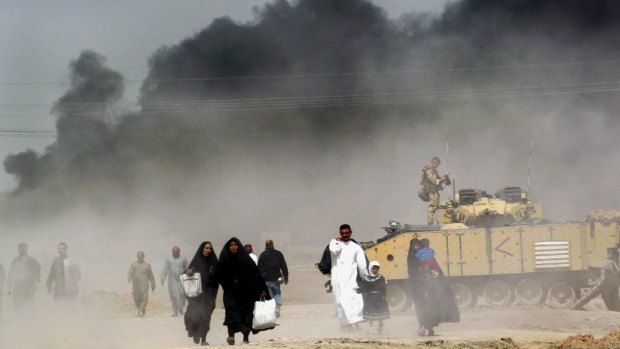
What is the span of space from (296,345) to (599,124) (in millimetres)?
39042

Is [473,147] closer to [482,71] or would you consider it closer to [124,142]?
[482,71]

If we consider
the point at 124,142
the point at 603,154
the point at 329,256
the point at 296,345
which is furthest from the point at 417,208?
the point at 296,345

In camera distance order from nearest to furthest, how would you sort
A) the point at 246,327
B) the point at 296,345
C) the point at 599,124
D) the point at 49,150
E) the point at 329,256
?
the point at 296,345 → the point at 246,327 → the point at 329,256 → the point at 599,124 → the point at 49,150

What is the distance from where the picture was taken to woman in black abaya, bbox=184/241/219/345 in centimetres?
1557

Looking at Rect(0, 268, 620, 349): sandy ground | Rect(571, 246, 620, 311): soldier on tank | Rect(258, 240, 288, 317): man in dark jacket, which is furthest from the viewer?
Rect(571, 246, 620, 311): soldier on tank

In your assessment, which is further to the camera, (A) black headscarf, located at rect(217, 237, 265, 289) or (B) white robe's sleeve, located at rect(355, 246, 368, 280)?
(B) white robe's sleeve, located at rect(355, 246, 368, 280)

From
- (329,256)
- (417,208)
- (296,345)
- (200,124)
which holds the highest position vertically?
(200,124)

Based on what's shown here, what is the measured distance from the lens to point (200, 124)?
54.5 meters

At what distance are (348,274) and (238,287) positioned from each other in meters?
2.06

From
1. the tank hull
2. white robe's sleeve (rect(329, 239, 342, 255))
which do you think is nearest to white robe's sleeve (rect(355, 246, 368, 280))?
white robe's sleeve (rect(329, 239, 342, 255))

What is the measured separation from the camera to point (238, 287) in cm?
1482

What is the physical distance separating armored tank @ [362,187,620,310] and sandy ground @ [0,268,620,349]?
25.5 inches

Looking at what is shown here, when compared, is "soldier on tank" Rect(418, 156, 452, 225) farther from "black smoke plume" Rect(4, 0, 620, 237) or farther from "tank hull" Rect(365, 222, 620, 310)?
"black smoke plume" Rect(4, 0, 620, 237)

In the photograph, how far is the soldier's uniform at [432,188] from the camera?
95.9ft
